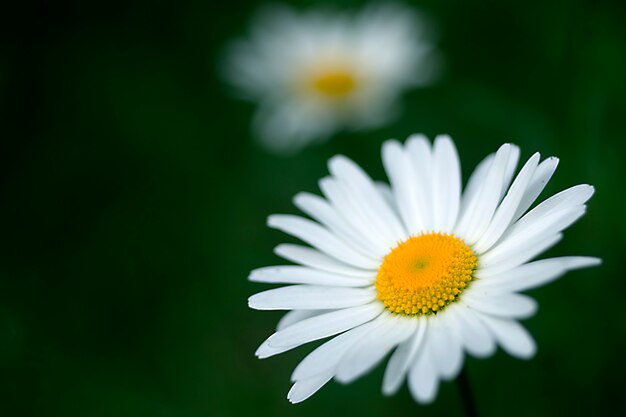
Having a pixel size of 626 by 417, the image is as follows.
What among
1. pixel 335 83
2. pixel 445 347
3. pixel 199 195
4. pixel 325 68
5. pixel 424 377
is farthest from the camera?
pixel 325 68

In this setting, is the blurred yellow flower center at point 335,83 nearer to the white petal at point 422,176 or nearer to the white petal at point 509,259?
the white petal at point 422,176

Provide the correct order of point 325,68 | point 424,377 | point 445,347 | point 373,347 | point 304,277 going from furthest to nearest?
1. point 325,68
2. point 304,277
3. point 373,347
4. point 445,347
5. point 424,377

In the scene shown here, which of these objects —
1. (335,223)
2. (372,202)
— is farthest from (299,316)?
(372,202)

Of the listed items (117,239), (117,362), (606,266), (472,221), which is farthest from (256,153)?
(472,221)

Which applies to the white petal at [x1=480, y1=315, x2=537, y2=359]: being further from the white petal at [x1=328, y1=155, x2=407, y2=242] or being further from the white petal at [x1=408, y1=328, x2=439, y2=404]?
the white petal at [x1=328, y1=155, x2=407, y2=242]

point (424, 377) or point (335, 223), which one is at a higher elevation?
point (335, 223)

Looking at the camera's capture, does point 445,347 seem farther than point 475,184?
No

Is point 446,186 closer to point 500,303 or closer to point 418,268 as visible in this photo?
point 418,268
